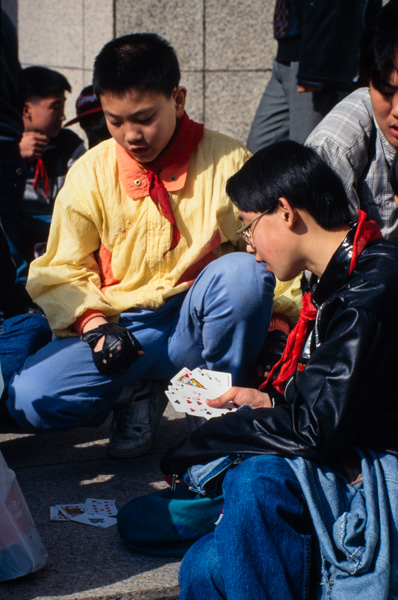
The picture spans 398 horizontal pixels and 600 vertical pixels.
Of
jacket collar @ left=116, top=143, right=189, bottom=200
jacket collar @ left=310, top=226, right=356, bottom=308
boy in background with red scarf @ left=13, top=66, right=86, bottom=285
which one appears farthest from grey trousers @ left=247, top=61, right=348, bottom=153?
jacket collar @ left=310, top=226, right=356, bottom=308

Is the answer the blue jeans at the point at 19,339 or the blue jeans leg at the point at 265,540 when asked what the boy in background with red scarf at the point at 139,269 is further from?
the blue jeans leg at the point at 265,540

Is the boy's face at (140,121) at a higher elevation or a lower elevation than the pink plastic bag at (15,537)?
higher

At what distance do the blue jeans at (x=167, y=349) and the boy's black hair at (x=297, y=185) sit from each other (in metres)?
0.51

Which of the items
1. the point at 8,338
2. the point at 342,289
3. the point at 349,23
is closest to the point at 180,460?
the point at 342,289

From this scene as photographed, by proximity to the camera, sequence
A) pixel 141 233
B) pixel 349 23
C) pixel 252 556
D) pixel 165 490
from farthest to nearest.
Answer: pixel 349 23, pixel 141 233, pixel 165 490, pixel 252 556

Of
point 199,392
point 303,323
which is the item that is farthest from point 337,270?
point 199,392

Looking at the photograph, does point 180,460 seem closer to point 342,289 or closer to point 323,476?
point 323,476

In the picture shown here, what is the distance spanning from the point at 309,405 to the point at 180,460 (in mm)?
477

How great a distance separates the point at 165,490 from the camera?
8.59 feet

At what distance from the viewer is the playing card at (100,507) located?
2.68 metres

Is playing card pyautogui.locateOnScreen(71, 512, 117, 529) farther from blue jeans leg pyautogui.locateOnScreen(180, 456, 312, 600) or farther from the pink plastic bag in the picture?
blue jeans leg pyautogui.locateOnScreen(180, 456, 312, 600)

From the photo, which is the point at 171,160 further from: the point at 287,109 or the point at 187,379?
the point at 287,109

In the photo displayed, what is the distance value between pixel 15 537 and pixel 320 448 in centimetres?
92

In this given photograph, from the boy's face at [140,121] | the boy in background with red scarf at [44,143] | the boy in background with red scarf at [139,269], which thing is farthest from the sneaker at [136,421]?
the boy in background with red scarf at [44,143]
